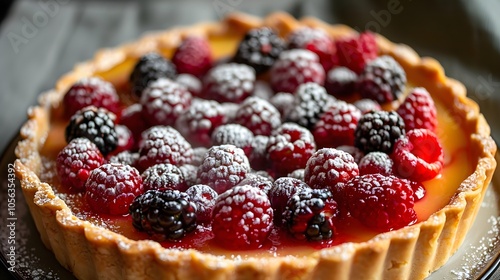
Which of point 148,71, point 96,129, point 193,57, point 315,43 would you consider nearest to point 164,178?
point 96,129

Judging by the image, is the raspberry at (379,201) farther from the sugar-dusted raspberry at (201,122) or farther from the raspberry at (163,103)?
the raspberry at (163,103)

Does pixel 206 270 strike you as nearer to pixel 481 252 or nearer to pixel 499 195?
pixel 481 252

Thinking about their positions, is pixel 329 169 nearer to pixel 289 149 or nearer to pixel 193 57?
pixel 289 149

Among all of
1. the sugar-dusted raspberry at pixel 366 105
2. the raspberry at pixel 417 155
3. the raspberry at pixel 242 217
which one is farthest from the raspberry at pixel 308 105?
the raspberry at pixel 242 217

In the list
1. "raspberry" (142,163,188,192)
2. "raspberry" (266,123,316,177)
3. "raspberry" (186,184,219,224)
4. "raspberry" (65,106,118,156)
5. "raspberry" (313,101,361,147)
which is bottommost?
"raspberry" (65,106,118,156)

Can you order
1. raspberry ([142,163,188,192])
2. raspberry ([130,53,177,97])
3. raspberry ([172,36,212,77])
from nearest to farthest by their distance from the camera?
raspberry ([142,163,188,192]) → raspberry ([130,53,177,97]) → raspberry ([172,36,212,77])

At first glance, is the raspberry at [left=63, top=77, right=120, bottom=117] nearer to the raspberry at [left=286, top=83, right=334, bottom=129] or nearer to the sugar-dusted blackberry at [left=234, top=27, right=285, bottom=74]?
the sugar-dusted blackberry at [left=234, top=27, right=285, bottom=74]

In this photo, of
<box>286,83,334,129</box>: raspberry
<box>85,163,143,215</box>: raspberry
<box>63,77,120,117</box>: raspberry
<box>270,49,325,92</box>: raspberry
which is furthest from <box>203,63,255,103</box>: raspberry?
<box>85,163,143,215</box>: raspberry
